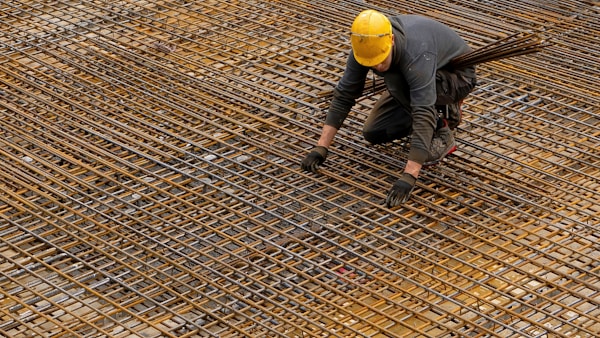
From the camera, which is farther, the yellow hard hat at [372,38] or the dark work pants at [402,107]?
the dark work pants at [402,107]

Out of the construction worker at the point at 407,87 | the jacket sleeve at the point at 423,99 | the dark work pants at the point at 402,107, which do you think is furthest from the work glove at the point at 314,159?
the jacket sleeve at the point at 423,99

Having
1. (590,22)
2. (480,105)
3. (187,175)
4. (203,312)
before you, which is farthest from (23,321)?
(590,22)

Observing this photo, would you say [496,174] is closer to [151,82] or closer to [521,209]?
[521,209]

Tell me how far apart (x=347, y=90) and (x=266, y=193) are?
647 mm

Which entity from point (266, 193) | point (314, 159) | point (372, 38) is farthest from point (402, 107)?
point (266, 193)

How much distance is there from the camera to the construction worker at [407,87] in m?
4.52

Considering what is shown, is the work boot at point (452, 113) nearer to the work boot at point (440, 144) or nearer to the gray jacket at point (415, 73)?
the work boot at point (440, 144)

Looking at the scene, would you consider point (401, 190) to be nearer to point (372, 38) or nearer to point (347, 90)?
point (347, 90)

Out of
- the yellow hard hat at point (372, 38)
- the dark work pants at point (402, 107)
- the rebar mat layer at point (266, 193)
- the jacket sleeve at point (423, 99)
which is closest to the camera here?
the rebar mat layer at point (266, 193)

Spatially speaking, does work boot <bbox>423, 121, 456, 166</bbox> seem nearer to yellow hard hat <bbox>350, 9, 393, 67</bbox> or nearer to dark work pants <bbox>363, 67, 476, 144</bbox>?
dark work pants <bbox>363, 67, 476, 144</bbox>

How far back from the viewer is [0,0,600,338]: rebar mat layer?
4180 millimetres

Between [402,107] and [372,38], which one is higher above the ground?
[372,38]

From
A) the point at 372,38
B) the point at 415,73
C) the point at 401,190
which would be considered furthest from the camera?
the point at 401,190

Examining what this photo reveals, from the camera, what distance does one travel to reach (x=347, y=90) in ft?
15.8
